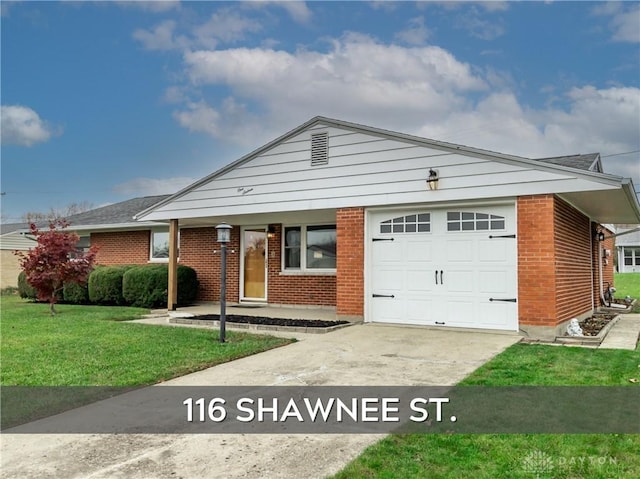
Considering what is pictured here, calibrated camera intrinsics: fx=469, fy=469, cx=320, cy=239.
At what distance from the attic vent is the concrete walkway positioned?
595 cm

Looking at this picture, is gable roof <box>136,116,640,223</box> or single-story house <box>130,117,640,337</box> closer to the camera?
gable roof <box>136,116,640,223</box>

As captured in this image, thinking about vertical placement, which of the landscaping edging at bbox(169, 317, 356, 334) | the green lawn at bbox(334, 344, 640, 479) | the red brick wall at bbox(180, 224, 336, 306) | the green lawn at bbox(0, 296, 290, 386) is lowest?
the green lawn at bbox(334, 344, 640, 479)

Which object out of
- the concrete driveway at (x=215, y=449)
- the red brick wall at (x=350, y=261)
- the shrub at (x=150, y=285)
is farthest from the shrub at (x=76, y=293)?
the concrete driveway at (x=215, y=449)

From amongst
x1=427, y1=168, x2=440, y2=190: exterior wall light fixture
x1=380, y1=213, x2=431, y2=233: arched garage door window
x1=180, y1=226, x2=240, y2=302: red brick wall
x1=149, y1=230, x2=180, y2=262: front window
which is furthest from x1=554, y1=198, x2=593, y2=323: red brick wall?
x1=149, y1=230, x2=180, y2=262: front window

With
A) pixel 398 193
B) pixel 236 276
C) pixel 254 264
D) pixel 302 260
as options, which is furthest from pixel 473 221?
pixel 236 276

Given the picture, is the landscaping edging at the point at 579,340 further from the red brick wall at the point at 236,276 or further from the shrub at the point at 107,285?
the shrub at the point at 107,285

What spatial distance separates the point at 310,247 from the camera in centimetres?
1255

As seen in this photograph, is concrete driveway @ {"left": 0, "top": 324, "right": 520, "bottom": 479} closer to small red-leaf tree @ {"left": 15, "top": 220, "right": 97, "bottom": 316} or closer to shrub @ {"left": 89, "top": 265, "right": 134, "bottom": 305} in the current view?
small red-leaf tree @ {"left": 15, "top": 220, "right": 97, "bottom": 316}

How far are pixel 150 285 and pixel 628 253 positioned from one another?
43603 millimetres

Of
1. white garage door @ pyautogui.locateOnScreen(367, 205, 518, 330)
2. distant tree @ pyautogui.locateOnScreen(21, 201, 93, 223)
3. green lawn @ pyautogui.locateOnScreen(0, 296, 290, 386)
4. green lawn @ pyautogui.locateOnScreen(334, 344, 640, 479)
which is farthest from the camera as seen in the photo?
distant tree @ pyautogui.locateOnScreen(21, 201, 93, 223)

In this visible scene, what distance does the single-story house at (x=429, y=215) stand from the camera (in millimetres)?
7645

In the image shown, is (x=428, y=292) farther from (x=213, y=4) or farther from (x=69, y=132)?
(x=69, y=132)

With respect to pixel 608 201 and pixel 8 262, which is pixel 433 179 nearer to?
pixel 608 201

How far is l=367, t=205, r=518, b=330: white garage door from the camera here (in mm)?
7973
